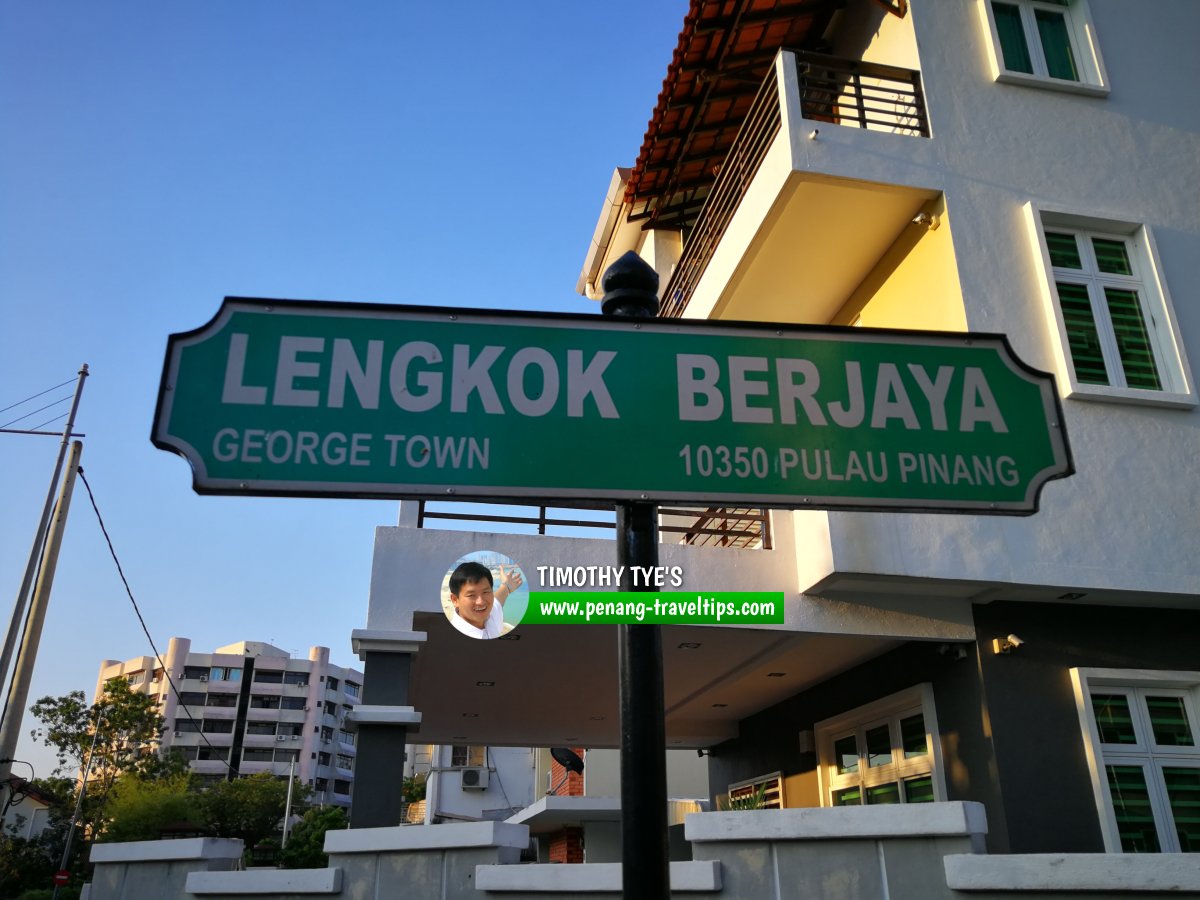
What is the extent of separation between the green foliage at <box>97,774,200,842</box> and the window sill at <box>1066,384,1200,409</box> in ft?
134

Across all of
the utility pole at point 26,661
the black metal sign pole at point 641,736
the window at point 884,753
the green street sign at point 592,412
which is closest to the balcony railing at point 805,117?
the window at point 884,753

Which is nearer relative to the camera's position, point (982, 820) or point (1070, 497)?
point (982, 820)

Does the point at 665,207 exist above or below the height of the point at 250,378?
above

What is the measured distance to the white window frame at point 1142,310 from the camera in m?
7.70

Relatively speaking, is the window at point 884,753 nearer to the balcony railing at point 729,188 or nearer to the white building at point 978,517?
the white building at point 978,517

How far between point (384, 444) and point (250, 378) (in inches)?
14.8

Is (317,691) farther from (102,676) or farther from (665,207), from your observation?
(665,207)

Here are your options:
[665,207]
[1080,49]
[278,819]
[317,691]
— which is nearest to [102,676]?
[317,691]

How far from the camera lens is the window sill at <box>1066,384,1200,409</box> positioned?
25.0 ft

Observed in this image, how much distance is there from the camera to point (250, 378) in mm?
2270

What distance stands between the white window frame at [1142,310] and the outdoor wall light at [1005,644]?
1.99 m

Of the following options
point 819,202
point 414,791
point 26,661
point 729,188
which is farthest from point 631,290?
point 414,791

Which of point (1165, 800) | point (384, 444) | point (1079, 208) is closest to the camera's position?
point (384, 444)

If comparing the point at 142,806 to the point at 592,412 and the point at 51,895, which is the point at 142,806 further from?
the point at 592,412
